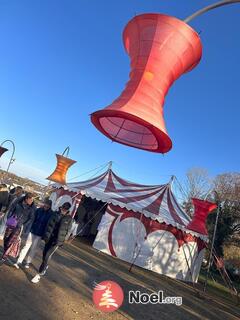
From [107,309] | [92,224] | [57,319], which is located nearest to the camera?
[57,319]

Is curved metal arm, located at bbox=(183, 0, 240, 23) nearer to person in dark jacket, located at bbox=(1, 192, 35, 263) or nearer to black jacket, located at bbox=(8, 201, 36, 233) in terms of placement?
person in dark jacket, located at bbox=(1, 192, 35, 263)

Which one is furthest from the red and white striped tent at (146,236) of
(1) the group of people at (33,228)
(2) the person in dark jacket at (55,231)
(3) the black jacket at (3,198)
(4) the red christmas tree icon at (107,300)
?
(2) the person in dark jacket at (55,231)

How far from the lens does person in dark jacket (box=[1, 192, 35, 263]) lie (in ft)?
24.1

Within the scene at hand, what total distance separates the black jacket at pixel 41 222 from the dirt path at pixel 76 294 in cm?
86

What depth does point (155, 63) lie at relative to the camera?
2.94m

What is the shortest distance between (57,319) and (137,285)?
17.9 ft

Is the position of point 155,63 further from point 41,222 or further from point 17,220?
point 17,220

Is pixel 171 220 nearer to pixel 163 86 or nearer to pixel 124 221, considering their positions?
pixel 124 221

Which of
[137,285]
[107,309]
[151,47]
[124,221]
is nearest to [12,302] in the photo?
[107,309]

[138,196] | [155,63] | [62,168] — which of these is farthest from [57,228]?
[62,168]

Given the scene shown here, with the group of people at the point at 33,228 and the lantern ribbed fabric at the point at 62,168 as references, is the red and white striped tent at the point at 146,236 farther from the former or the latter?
the group of people at the point at 33,228

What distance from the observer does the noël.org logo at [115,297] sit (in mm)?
7093

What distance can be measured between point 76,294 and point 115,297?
134cm

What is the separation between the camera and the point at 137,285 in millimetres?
10484
